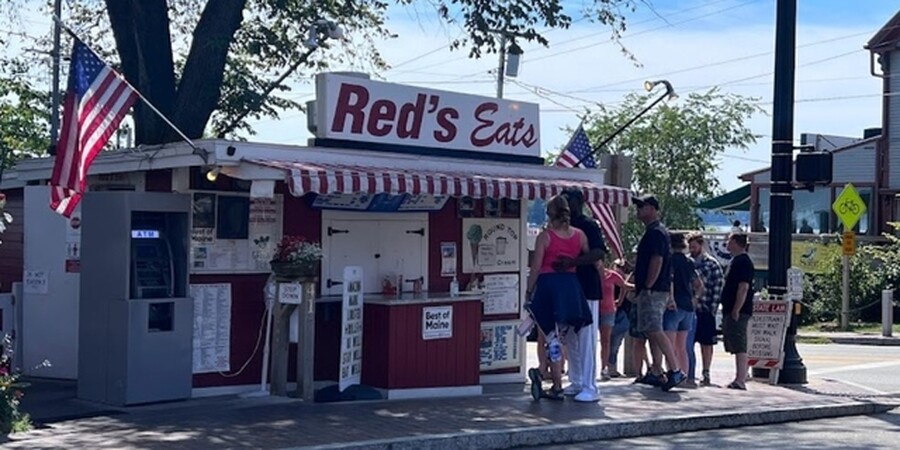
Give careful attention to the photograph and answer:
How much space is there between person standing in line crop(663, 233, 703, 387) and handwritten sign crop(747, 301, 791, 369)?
5.25 ft

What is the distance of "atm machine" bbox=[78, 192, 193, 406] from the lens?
11508 mm

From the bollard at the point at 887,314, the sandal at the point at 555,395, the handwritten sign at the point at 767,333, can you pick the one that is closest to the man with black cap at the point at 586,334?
the sandal at the point at 555,395

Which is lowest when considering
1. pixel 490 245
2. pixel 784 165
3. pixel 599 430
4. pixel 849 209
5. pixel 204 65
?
pixel 599 430

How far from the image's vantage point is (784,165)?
15391mm

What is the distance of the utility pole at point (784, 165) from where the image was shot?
600 inches

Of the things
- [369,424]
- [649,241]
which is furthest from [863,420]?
[369,424]

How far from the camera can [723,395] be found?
13.6 metres

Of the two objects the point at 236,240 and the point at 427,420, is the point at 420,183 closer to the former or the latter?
the point at 236,240

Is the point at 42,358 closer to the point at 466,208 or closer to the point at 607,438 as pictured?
the point at 466,208

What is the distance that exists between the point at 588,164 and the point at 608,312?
3527 millimetres

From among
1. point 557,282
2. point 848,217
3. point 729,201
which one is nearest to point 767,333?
point 557,282

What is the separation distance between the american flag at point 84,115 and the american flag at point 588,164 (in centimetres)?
698

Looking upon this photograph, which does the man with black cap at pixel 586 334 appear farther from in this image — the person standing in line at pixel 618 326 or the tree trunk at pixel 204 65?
the tree trunk at pixel 204 65

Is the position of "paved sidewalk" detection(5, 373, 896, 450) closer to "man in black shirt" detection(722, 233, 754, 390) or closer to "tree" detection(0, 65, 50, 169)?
"man in black shirt" detection(722, 233, 754, 390)
